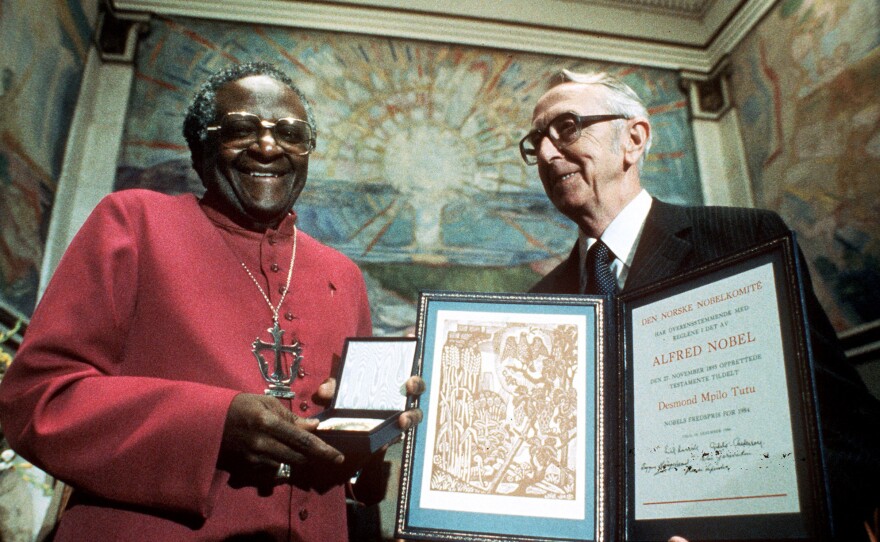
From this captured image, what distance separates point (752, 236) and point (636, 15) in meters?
5.80

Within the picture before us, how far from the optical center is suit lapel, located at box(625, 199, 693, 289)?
2.00 meters

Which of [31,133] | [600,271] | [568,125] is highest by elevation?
[31,133]

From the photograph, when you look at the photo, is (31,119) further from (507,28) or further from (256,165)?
(507,28)

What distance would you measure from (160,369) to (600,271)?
1442 millimetres

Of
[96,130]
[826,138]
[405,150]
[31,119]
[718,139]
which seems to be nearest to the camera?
[31,119]

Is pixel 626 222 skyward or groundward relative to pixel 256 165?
skyward

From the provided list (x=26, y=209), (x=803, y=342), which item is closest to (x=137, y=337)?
(x=803, y=342)

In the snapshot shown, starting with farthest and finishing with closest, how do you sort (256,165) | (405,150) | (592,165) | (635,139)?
(405,150) → (635,139) → (592,165) → (256,165)

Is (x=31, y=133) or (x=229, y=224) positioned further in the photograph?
(x=31, y=133)

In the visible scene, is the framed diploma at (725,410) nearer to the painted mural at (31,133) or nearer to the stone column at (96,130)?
the painted mural at (31,133)

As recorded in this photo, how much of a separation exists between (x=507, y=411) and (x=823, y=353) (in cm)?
83

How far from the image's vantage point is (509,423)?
153cm

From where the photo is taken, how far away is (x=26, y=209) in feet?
14.6

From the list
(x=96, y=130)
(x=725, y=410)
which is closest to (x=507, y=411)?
(x=725, y=410)
